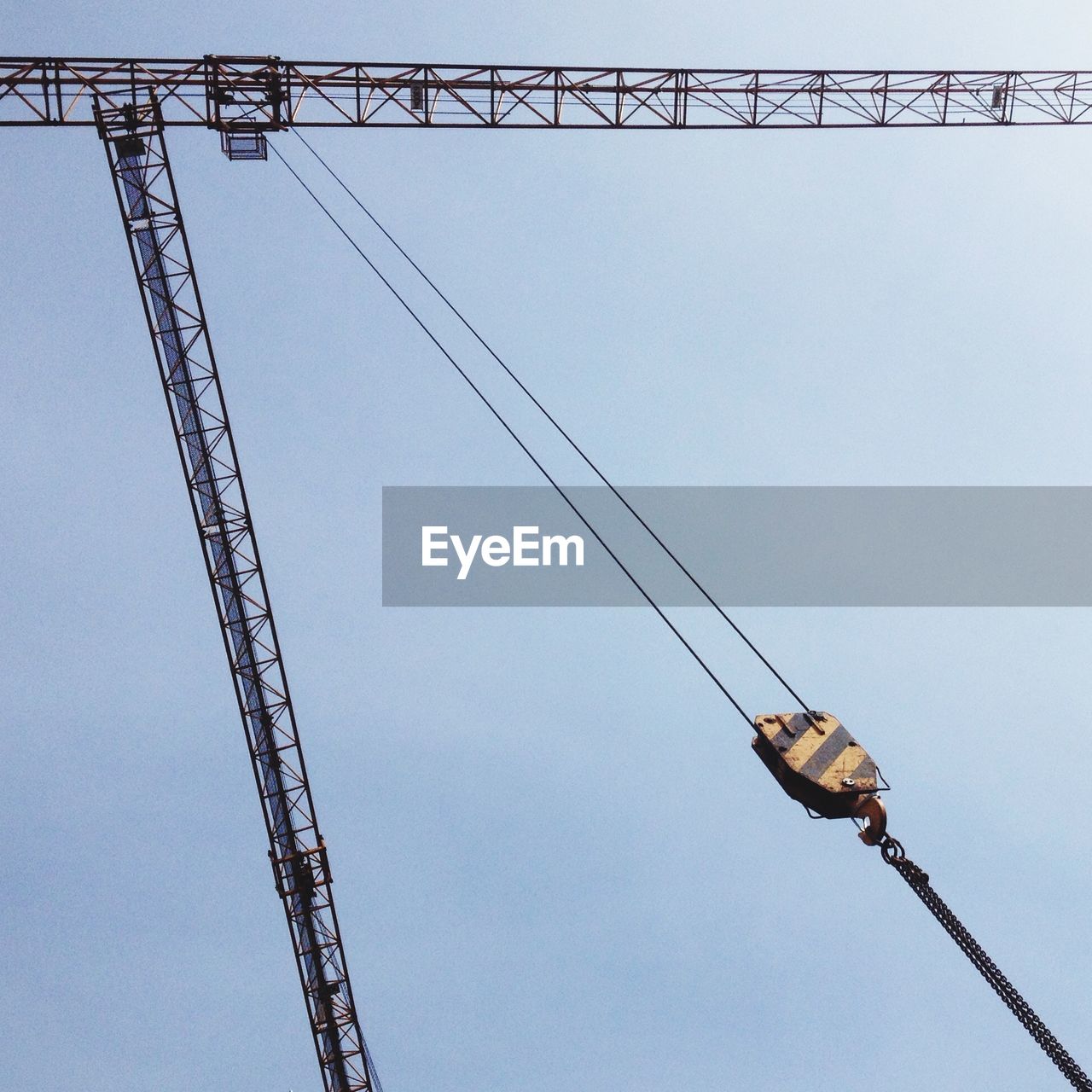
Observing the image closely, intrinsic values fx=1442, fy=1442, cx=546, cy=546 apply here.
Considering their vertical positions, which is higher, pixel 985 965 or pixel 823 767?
pixel 823 767

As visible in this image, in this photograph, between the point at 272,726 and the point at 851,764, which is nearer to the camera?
the point at 851,764

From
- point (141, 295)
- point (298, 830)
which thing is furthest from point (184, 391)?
point (298, 830)

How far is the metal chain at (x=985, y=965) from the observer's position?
46.5 ft

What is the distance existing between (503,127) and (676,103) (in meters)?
5.30

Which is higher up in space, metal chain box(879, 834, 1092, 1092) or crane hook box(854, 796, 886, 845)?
crane hook box(854, 796, 886, 845)

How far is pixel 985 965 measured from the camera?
1535 cm

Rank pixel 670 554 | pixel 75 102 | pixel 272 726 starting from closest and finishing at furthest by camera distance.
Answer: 1. pixel 670 554
2. pixel 75 102
3. pixel 272 726

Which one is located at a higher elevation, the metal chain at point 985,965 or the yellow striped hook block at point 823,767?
the yellow striped hook block at point 823,767

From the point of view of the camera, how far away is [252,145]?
38.2m

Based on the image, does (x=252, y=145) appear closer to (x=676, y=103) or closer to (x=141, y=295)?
(x=141, y=295)

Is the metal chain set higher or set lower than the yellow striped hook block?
lower

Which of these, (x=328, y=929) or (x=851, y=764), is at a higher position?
(x=328, y=929)

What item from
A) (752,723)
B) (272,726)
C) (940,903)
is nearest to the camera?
(940,903)

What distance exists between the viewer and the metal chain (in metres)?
14.2
